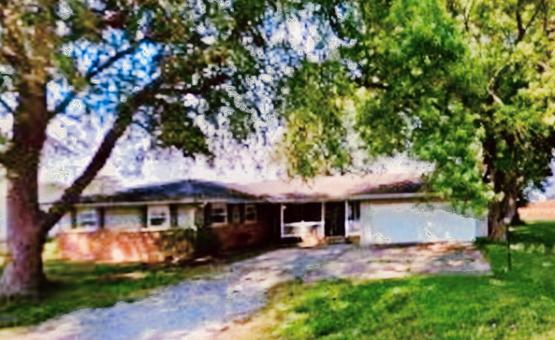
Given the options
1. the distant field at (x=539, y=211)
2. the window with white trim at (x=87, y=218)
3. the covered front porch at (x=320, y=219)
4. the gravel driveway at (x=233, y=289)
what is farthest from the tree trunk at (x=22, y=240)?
the distant field at (x=539, y=211)

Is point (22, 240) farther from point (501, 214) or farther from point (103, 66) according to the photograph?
point (501, 214)

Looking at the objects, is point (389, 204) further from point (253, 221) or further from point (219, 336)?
point (219, 336)

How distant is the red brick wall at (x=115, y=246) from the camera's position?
33.9 metres

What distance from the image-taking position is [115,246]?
3466cm

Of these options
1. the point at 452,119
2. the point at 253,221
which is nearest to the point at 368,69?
the point at 452,119

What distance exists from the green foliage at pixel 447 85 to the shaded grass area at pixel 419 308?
463 centimetres

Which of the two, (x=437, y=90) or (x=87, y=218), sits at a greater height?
(x=437, y=90)

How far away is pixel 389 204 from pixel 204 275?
41.9ft

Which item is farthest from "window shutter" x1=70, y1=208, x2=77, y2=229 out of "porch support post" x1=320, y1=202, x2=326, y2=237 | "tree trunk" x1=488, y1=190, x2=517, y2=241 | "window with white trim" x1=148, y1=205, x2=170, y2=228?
"tree trunk" x1=488, y1=190, x2=517, y2=241

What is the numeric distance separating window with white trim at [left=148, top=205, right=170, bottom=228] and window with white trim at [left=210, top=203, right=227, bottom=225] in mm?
2353

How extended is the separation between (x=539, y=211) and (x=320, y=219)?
3339 cm

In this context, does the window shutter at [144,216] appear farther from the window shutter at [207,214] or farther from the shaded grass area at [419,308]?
the shaded grass area at [419,308]

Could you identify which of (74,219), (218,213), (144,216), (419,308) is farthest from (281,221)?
(419,308)

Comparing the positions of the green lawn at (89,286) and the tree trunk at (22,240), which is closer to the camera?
the green lawn at (89,286)
